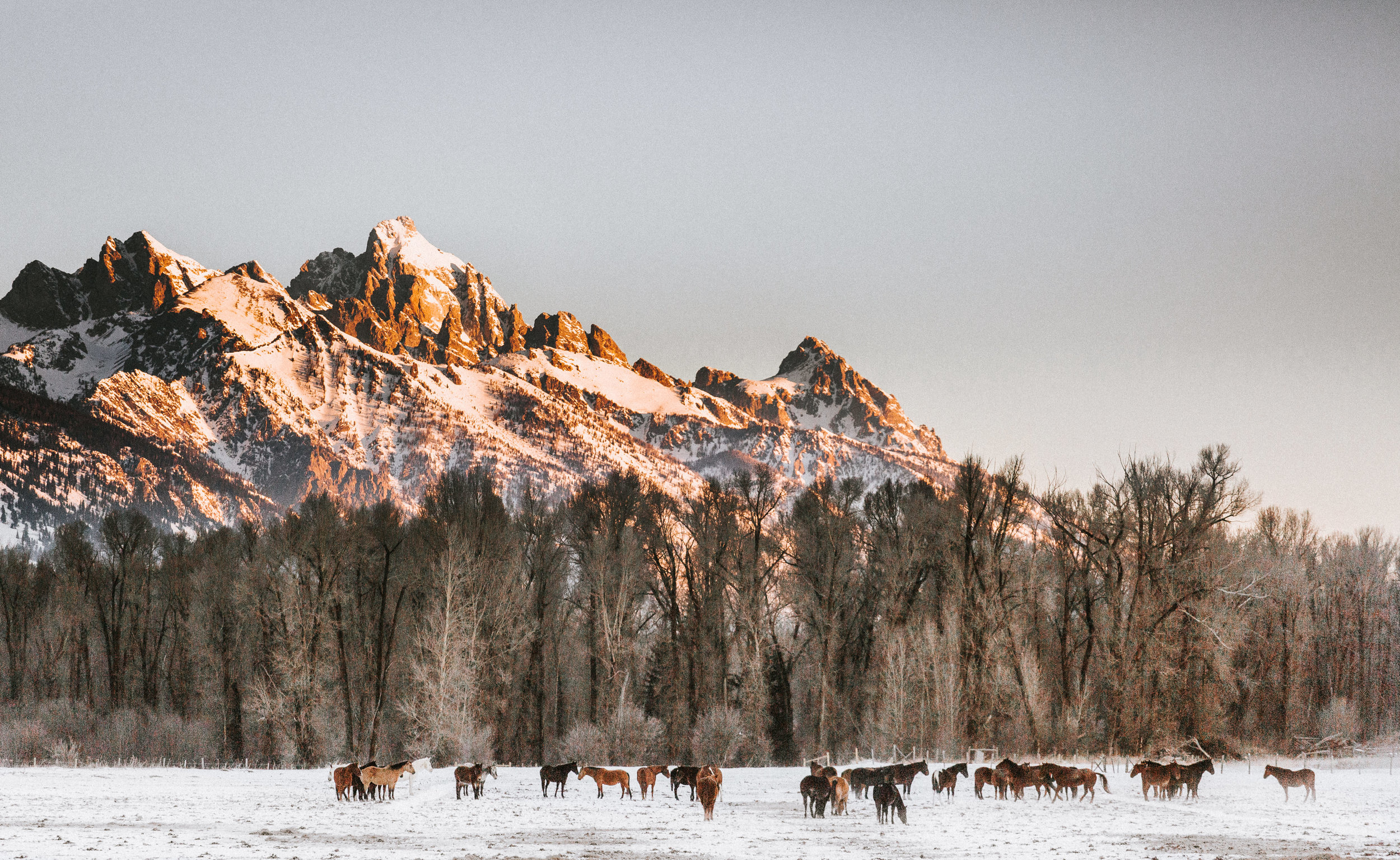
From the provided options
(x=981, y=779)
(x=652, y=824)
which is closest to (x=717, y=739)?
(x=981, y=779)

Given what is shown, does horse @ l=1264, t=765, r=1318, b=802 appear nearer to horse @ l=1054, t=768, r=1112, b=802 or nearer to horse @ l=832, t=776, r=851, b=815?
horse @ l=1054, t=768, r=1112, b=802

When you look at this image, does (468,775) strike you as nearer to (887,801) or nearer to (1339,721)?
(887,801)

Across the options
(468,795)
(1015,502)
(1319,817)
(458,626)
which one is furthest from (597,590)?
(1319,817)

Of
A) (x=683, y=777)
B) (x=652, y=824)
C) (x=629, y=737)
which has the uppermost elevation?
(x=683, y=777)

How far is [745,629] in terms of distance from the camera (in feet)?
176

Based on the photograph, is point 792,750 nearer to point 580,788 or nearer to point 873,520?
point 873,520

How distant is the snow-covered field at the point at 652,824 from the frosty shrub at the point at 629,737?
12301mm

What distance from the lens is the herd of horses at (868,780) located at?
2541 centimetres

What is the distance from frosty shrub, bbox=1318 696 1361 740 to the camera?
50062 millimetres

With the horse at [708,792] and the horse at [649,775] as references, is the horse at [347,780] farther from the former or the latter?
the horse at [708,792]

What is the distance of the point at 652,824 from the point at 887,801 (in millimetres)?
5274

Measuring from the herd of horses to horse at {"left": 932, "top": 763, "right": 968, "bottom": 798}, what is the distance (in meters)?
0.02

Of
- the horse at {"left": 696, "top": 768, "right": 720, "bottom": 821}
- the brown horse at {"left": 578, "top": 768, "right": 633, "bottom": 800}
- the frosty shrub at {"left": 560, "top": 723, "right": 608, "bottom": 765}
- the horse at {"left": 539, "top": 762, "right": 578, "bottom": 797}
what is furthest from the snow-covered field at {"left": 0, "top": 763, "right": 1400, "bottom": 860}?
the frosty shrub at {"left": 560, "top": 723, "right": 608, "bottom": 765}

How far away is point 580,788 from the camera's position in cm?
A: 3138
